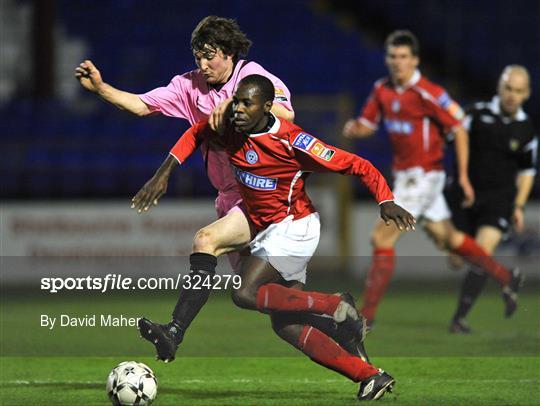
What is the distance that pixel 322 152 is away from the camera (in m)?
6.42

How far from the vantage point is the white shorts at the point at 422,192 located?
1004cm

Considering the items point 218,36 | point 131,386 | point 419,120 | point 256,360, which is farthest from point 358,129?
point 131,386

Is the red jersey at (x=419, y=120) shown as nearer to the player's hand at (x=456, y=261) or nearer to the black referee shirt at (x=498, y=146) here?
the black referee shirt at (x=498, y=146)

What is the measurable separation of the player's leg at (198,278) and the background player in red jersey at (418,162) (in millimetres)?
3259

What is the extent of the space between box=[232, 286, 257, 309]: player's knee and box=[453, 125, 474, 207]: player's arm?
383 centimetres

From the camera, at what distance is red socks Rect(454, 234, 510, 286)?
10.1 meters

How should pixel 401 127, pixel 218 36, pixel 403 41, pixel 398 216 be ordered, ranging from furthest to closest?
pixel 401 127 < pixel 403 41 < pixel 218 36 < pixel 398 216

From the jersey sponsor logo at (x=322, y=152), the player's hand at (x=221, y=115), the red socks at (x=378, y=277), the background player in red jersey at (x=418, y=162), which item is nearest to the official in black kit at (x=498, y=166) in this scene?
the background player in red jersey at (x=418, y=162)

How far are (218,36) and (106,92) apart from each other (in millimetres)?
754

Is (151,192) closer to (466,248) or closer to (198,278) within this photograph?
(198,278)

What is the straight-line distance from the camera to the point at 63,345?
8969 mm

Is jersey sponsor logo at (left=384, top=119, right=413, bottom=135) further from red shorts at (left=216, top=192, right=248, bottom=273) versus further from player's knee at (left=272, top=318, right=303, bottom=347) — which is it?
player's knee at (left=272, top=318, right=303, bottom=347)

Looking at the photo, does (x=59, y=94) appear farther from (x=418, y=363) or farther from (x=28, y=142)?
(x=418, y=363)

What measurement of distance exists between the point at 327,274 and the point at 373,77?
4763 mm
